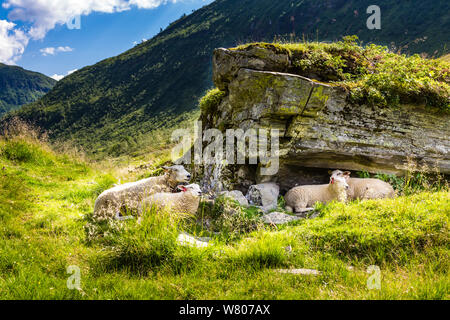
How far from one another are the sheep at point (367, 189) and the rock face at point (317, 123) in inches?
40.8

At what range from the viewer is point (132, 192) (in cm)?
793

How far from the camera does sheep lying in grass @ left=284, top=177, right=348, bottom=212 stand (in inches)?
319

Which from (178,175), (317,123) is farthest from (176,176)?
(317,123)

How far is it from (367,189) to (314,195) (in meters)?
1.65

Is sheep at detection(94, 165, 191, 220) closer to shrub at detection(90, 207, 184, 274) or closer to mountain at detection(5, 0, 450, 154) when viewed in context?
shrub at detection(90, 207, 184, 274)

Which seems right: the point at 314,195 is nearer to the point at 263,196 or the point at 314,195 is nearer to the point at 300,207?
the point at 300,207

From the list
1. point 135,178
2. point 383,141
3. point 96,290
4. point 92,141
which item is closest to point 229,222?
point 96,290

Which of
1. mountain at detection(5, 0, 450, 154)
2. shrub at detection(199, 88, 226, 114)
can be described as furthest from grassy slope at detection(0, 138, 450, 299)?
mountain at detection(5, 0, 450, 154)

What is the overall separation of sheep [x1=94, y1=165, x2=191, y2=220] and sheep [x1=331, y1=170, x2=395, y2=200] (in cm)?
529

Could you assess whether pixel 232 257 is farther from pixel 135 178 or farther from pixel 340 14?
pixel 340 14

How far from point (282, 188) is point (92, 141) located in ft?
518

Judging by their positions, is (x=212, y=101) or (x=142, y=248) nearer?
(x=142, y=248)

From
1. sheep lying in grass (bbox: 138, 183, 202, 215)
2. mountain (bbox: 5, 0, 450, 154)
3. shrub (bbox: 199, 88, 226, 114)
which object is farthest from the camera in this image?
mountain (bbox: 5, 0, 450, 154)

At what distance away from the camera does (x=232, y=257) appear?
477 centimetres
